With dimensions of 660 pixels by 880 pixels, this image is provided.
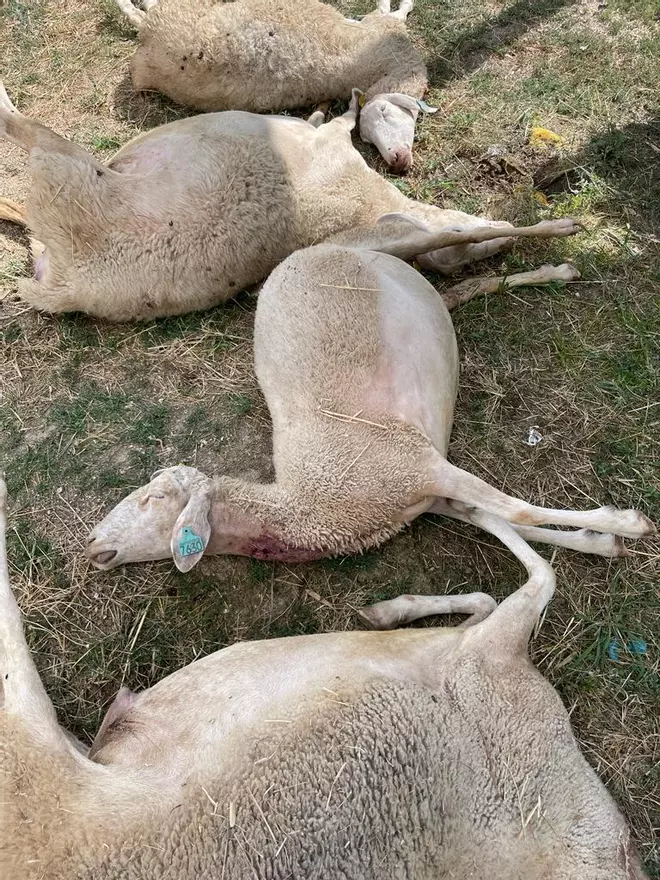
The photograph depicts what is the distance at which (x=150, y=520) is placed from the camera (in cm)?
297

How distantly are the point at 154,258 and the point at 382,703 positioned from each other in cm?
268

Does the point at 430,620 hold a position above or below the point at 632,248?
below

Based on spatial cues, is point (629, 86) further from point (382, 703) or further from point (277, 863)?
point (277, 863)

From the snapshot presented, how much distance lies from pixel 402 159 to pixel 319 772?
13.2ft

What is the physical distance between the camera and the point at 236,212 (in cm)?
375

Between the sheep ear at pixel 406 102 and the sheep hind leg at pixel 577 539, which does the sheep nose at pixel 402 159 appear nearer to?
the sheep ear at pixel 406 102

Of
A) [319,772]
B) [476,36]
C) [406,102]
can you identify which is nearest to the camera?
[319,772]

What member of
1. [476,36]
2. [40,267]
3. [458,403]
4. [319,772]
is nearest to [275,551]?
[319,772]

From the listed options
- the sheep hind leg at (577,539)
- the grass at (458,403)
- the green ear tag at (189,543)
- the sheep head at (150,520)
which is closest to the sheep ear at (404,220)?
the grass at (458,403)

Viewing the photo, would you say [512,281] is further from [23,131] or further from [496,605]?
[23,131]

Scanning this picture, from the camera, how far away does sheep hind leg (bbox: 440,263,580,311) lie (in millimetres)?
4098

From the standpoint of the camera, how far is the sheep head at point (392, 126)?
464cm

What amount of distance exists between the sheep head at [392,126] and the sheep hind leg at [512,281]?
46.8 inches

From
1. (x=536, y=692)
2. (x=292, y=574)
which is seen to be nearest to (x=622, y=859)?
(x=536, y=692)
